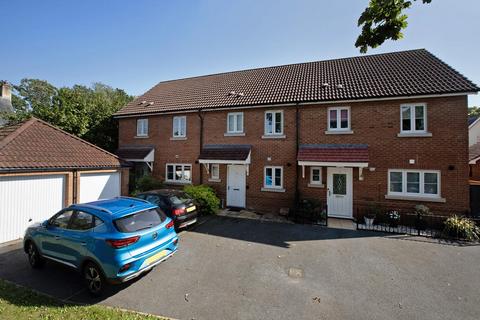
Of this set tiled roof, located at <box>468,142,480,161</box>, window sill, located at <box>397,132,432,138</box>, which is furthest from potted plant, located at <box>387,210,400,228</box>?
tiled roof, located at <box>468,142,480,161</box>

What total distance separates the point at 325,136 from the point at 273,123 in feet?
9.23

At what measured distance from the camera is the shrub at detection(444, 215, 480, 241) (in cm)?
786

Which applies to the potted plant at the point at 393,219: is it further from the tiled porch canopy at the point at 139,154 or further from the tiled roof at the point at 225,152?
the tiled porch canopy at the point at 139,154

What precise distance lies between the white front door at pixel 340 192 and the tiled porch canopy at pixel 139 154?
434 inches

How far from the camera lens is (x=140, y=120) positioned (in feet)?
51.1

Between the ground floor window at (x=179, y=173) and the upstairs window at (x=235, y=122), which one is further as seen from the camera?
the ground floor window at (x=179, y=173)

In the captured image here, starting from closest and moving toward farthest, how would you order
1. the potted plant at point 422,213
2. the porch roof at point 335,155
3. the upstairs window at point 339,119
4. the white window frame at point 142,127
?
the potted plant at point 422,213
the porch roof at point 335,155
the upstairs window at point 339,119
the white window frame at point 142,127

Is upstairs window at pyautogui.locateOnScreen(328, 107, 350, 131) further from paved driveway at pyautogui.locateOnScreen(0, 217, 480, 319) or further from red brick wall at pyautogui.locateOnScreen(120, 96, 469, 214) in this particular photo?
paved driveway at pyautogui.locateOnScreen(0, 217, 480, 319)

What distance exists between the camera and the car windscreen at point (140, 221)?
4.62 m

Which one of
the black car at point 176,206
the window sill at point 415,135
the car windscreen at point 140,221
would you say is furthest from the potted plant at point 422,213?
the car windscreen at point 140,221

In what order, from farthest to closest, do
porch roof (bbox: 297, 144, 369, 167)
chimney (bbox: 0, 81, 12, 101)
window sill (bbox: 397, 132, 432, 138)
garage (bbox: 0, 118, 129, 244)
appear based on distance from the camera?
chimney (bbox: 0, 81, 12, 101), porch roof (bbox: 297, 144, 369, 167), window sill (bbox: 397, 132, 432, 138), garage (bbox: 0, 118, 129, 244)

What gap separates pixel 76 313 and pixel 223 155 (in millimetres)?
8992

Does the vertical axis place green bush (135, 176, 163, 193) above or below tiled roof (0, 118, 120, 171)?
below

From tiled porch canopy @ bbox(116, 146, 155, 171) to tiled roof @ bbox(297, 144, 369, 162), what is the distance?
958cm
